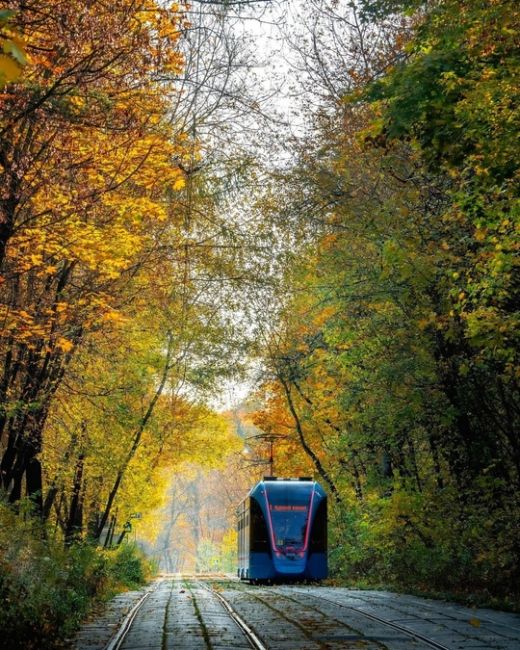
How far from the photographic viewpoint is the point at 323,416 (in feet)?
92.8

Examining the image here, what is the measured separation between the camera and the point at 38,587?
991cm

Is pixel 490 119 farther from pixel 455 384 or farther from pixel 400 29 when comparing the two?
pixel 455 384

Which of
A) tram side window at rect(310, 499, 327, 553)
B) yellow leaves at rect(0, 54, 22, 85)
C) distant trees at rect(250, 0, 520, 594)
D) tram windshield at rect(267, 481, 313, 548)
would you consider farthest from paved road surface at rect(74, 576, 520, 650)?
tram side window at rect(310, 499, 327, 553)

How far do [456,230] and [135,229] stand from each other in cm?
548

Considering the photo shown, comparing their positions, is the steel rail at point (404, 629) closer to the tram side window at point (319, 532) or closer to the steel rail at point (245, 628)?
the steel rail at point (245, 628)

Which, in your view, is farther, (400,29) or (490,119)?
(400,29)

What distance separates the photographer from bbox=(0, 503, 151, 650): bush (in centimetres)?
845

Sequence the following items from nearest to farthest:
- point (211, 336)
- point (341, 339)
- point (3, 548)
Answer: point (3, 548) → point (341, 339) → point (211, 336)

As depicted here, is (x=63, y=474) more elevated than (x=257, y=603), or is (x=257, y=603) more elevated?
(x=63, y=474)

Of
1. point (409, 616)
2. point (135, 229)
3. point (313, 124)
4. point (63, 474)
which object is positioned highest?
point (313, 124)

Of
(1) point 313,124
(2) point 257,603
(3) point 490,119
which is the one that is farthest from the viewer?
(1) point 313,124

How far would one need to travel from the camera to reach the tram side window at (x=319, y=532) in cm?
2619

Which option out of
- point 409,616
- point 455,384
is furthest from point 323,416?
point 409,616

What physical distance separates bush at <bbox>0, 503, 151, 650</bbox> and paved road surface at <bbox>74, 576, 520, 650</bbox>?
417 millimetres
